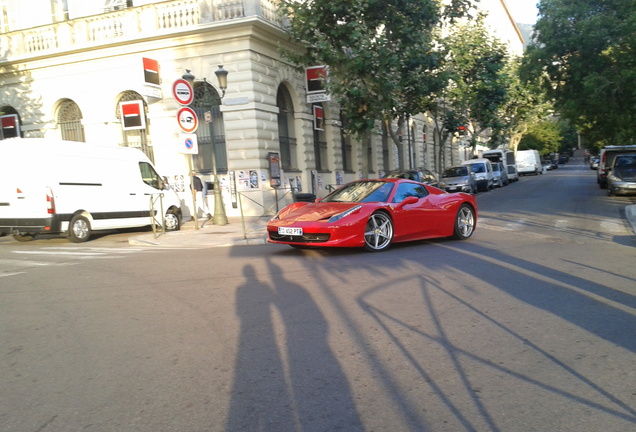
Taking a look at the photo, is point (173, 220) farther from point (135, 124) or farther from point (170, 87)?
point (135, 124)

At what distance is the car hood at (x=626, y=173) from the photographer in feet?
71.2

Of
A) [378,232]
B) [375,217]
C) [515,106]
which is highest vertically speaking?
[515,106]

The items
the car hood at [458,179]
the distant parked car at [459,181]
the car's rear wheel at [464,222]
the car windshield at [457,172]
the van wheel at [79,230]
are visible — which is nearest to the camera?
the car's rear wheel at [464,222]

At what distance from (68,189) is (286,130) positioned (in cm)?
1111

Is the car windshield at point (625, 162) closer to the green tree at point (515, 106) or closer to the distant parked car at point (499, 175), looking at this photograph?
the green tree at point (515, 106)

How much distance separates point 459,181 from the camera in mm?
29078

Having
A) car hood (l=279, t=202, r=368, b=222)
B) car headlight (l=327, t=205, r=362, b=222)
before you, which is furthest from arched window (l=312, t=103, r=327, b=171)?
car headlight (l=327, t=205, r=362, b=222)

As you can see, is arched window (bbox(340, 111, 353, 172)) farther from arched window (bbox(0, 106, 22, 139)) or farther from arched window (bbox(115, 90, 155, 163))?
arched window (bbox(0, 106, 22, 139))

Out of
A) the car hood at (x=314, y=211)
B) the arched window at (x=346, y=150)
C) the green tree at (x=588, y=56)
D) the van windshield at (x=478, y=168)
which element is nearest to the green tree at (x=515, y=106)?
the van windshield at (x=478, y=168)

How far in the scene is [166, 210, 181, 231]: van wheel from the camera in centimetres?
1555

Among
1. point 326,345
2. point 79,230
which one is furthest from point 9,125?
point 326,345

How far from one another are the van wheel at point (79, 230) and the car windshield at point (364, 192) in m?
6.45

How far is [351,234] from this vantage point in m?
9.23

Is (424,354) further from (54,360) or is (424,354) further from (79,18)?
(79,18)
